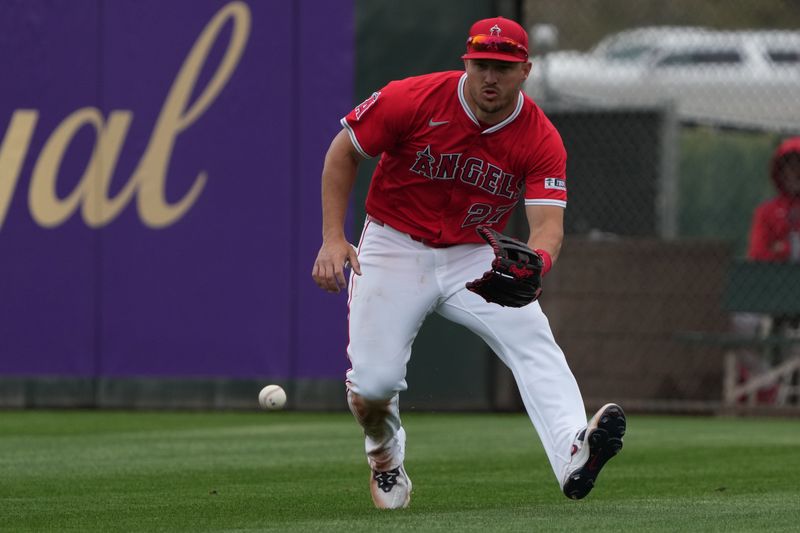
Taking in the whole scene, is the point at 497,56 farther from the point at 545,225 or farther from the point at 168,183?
the point at 168,183

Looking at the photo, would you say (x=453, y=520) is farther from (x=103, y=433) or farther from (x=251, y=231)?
(x=251, y=231)

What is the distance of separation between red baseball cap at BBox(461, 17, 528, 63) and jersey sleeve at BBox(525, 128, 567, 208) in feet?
1.32

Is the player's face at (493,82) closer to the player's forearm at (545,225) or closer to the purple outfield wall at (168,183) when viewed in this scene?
the player's forearm at (545,225)

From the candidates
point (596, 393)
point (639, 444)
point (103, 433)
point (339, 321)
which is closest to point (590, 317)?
point (596, 393)

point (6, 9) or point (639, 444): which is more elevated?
point (6, 9)

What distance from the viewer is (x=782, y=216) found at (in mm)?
12859

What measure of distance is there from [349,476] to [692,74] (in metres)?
11.8

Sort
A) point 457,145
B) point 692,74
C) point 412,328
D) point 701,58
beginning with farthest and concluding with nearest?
point 701,58 → point 692,74 → point 412,328 → point 457,145

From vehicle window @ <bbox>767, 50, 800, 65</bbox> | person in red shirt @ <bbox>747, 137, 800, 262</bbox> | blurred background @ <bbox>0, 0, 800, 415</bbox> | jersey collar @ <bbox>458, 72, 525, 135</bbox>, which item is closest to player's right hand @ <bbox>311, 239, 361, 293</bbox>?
jersey collar @ <bbox>458, 72, 525, 135</bbox>

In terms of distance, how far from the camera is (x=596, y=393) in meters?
12.9

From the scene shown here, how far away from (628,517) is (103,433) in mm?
5326

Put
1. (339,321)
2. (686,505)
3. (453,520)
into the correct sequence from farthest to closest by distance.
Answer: (339,321)
(686,505)
(453,520)

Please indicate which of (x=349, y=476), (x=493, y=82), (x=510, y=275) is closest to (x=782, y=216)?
(x=349, y=476)

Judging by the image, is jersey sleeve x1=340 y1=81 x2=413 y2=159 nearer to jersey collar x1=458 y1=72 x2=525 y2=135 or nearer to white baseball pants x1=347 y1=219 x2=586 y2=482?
jersey collar x1=458 y1=72 x2=525 y2=135
